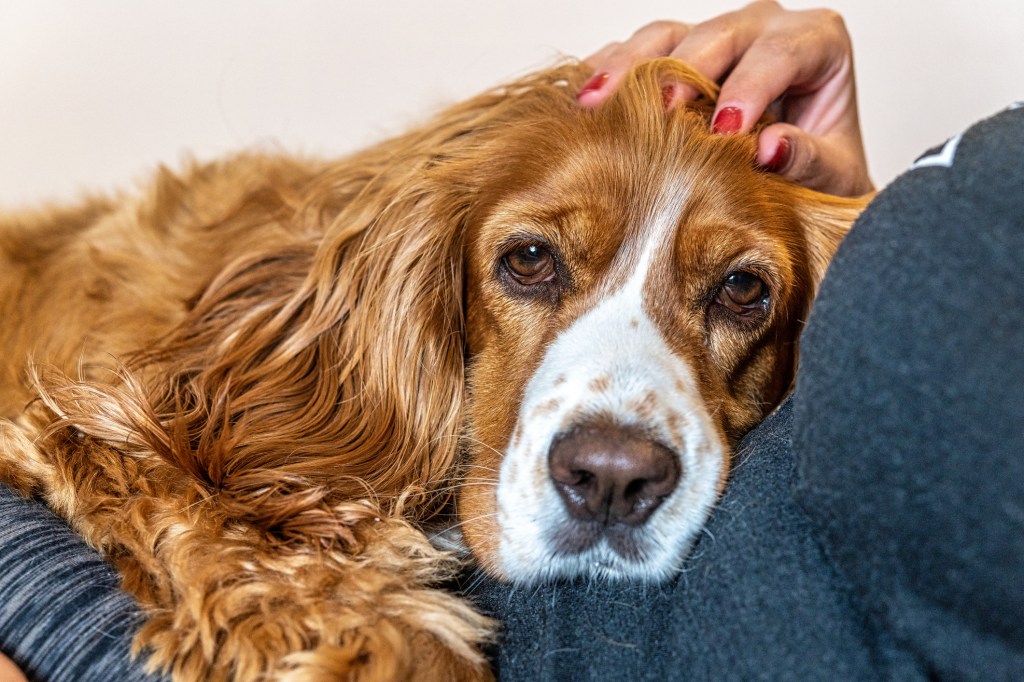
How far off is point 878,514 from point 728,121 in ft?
3.16

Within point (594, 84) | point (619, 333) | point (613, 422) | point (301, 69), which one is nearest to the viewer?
point (613, 422)

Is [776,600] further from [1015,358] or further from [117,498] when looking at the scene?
[117,498]

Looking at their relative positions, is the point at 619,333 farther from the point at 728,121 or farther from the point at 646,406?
the point at 728,121

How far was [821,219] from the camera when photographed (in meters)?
1.87

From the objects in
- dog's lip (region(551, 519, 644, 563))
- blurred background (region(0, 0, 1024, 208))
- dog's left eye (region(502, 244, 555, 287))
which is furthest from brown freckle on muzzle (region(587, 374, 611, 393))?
blurred background (region(0, 0, 1024, 208))

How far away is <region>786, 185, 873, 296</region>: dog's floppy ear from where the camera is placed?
1.86 metres

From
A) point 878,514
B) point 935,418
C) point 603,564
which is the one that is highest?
point 935,418

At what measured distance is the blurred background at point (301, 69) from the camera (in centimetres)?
319

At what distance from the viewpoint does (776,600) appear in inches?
47.1

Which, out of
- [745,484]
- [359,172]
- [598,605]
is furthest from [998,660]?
[359,172]

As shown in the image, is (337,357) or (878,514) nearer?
(878,514)

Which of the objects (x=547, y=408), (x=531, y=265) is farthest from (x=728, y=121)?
(x=547, y=408)

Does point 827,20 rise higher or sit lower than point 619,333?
higher

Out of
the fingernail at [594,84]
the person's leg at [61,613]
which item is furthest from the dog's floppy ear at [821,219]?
the person's leg at [61,613]
